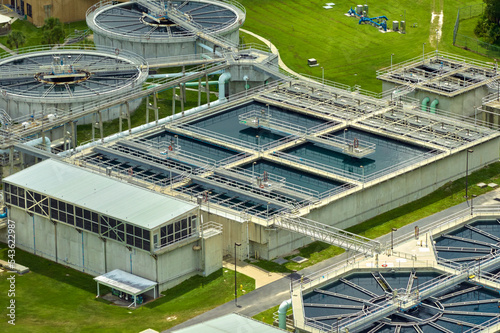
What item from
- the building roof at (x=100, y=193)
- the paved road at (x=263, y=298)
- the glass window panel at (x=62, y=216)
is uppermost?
the building roof at (x=100, y=193)

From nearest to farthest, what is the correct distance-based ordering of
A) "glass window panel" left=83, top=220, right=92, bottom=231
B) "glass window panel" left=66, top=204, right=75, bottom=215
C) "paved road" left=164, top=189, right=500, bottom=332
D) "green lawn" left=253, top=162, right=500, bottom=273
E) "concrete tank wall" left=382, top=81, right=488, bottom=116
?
"paved road" left=164, top=189, right=500, bottom=332
"glass window panel" left=83, top=220, right=92, bottom=231
"glass window panel" left=66, top=204, right=75, bottom=215
"green lawn" left=253, top=162, right=500, bottom=273
"concrete tank wall" left=382, top=81, right=488, bottom=116

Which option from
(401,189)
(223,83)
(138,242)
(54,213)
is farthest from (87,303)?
(223,83)

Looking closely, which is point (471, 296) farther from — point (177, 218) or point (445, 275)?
point (177, 218)

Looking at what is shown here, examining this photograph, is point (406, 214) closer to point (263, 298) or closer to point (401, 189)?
point (401, 189)

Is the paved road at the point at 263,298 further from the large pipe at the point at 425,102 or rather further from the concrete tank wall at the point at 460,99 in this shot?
the large pipe at the point at 425,102

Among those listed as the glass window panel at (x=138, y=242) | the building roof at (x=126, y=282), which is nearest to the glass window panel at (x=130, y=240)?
the glass window panel at (x=138, y=242)

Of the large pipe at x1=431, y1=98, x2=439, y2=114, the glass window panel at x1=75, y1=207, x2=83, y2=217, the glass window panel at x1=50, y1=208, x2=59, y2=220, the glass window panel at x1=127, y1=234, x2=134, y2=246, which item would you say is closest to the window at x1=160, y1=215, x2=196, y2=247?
the glass window panel at x1=127, y1=234, x2=134, y2=246

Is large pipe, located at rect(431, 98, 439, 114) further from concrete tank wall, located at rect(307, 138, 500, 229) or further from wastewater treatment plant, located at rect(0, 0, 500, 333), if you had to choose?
concrete tank wall, located at rect(307, 138, 500, 229)
